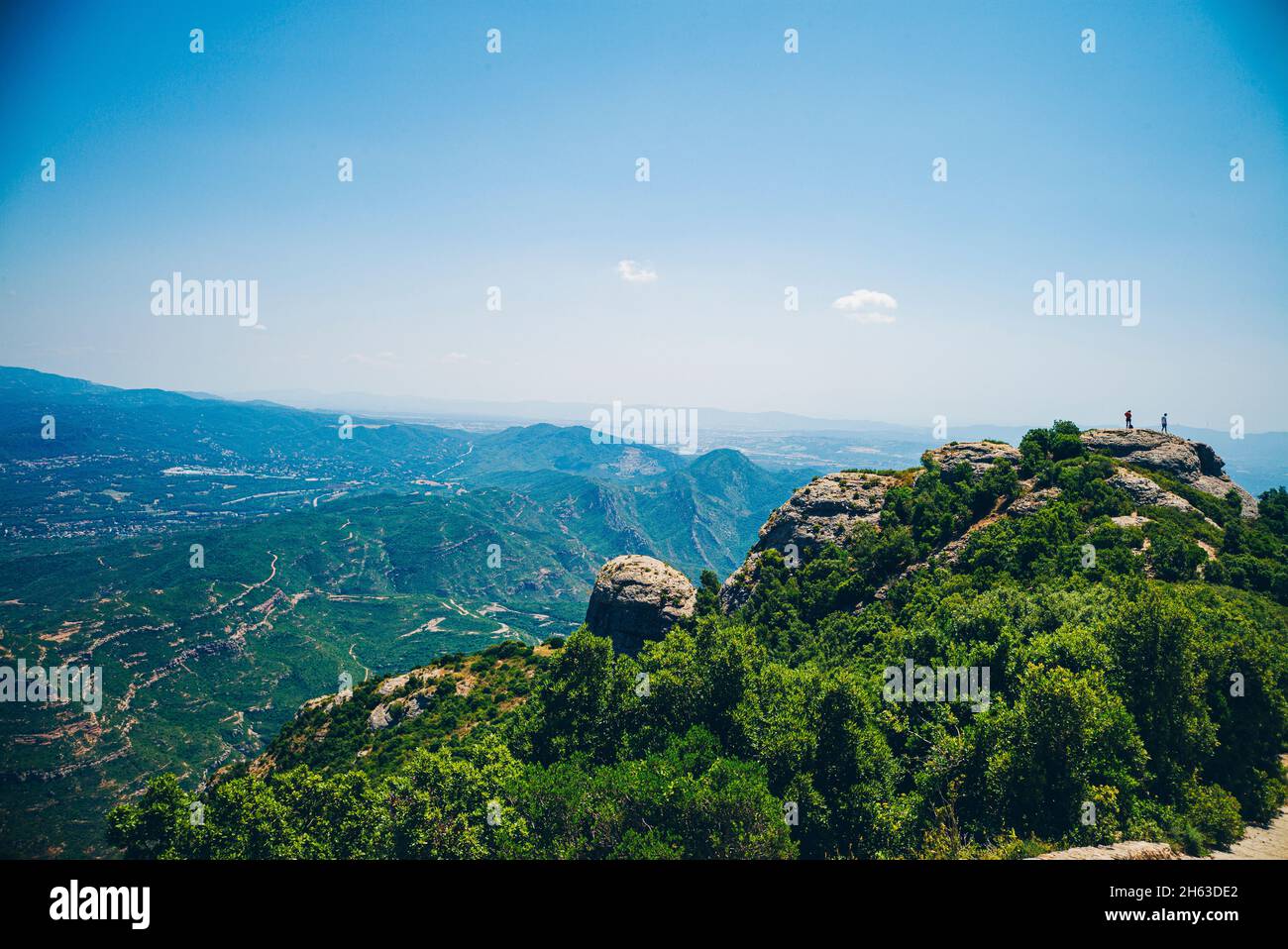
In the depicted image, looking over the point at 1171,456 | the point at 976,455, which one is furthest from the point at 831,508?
the point at 1171,456

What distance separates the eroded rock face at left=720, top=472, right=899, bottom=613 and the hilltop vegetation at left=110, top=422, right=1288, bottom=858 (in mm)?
21448

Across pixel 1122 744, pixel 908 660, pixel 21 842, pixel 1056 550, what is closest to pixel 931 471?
pixel 1056 550

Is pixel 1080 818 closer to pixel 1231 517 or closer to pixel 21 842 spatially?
pixel 1231 517

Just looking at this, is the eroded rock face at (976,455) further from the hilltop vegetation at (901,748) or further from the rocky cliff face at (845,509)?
the hilltop vegetation at (901,748)

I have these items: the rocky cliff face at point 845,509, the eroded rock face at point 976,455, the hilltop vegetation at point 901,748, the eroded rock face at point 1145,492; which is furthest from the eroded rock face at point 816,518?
the eroded rock face at point 1145,492

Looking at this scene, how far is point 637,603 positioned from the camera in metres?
65.3

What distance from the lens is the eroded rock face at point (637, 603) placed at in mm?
64688

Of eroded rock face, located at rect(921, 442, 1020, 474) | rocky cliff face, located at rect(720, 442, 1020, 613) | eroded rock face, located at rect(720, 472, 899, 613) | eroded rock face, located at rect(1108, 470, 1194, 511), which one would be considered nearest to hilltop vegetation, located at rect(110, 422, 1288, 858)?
eroded rock face, located at rect(1108, 470, 1194, 511)

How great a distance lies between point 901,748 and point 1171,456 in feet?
181

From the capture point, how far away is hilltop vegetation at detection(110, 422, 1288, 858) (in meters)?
26.4

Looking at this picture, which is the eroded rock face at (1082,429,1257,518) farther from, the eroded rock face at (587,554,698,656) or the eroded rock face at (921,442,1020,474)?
the eroded rock face at (587,554,698,656)

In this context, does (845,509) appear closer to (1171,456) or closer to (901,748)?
(1171,456)
